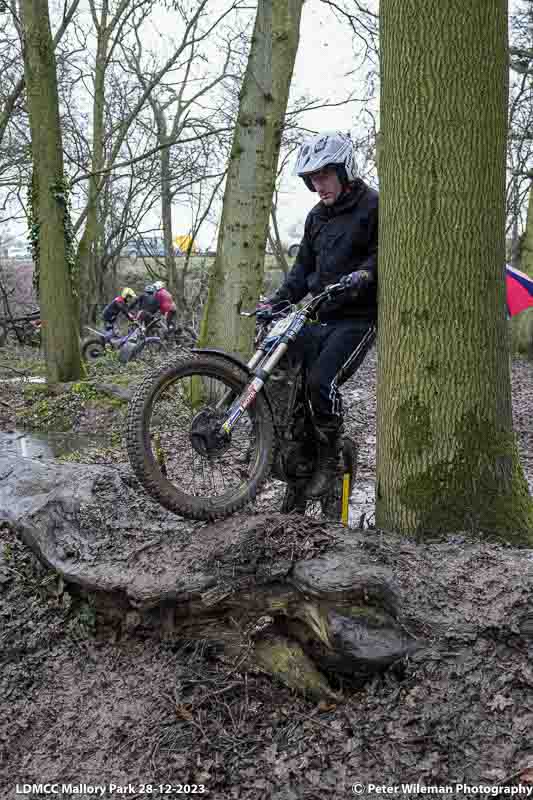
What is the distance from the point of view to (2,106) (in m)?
17.3

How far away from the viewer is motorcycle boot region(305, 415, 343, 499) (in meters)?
3.98

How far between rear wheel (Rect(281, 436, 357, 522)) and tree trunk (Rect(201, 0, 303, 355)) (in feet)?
12.7

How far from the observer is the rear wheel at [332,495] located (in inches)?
161

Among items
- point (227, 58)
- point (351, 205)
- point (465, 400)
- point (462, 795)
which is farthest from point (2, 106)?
point (462, 795)

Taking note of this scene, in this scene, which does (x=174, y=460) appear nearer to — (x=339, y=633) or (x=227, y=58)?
(x=339, y=633)

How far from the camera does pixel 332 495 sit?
4121 millimetres

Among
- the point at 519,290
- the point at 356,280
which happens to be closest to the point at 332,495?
the point at 356,280

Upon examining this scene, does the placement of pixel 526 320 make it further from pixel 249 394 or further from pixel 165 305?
pixel 249 394

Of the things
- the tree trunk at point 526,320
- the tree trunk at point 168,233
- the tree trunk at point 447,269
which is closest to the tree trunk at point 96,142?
the tree trunk at point 168,233

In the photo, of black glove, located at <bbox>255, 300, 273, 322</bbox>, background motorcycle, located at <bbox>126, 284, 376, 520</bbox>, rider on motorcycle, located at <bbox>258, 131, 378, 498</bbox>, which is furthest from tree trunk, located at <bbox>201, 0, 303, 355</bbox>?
background motorcycle, located at <bbox>126, 284, 376, 520</bbox>

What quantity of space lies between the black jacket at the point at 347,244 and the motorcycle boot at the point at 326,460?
0.62 meters

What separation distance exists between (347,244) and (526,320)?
42.8 ft

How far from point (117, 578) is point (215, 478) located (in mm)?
750

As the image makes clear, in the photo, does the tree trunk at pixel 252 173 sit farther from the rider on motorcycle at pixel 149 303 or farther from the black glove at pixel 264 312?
the rider on motorcycle at pixel 149 303
